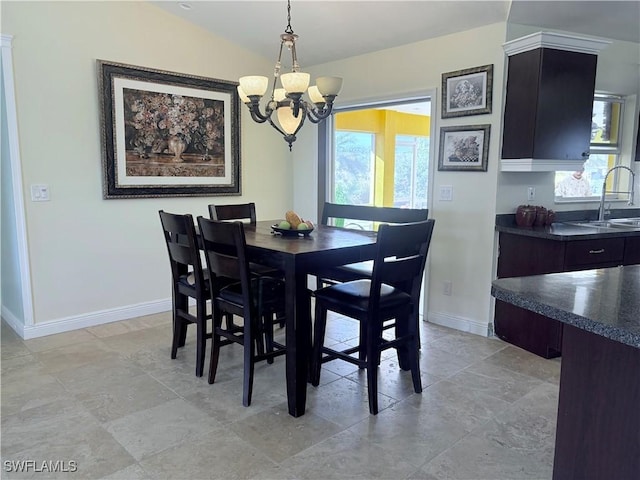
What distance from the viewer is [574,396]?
1410mm

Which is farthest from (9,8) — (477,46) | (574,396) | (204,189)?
(574,396)

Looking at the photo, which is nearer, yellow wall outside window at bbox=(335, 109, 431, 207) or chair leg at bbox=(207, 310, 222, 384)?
chair leg at bbox=(207, 310, 222, 384)

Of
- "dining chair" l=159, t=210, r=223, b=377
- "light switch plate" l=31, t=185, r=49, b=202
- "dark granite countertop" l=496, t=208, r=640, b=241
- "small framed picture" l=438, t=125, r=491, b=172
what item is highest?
"small framed picture" l=438, t=125, r=491, b=172

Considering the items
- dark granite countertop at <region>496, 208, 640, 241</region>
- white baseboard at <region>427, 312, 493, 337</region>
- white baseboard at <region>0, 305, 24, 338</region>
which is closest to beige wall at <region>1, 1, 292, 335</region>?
white baseboard at <region>0, 305, 24, 338</region>

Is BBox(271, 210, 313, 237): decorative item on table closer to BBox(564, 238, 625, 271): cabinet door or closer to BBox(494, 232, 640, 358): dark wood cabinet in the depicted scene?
BBox(494, 232, 640, 358): dark wood cabinet

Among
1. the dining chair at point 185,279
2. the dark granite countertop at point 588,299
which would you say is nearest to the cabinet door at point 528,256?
the dark granite countertop at point 588,299

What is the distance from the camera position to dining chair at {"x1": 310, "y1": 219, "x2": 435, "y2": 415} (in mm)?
2328

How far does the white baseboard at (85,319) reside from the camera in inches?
138

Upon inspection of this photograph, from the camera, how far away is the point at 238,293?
8.82ft

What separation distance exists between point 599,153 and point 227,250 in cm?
346

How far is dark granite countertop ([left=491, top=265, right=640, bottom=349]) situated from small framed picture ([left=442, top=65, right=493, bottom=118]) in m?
2.02

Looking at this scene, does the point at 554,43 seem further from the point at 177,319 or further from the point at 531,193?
the point at 177,319

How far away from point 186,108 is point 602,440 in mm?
3850
